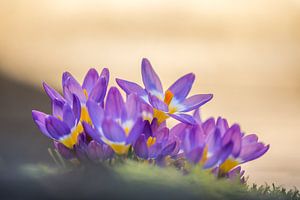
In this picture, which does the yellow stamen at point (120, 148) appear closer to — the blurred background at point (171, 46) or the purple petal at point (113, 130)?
the purple petal at point (113, 130)

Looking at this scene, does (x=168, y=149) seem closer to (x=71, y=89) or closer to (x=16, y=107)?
(x=71, y=89)

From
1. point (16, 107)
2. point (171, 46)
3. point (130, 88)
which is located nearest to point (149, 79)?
point (130, 88)

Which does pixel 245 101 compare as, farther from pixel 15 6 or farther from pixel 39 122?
pixel 39 122

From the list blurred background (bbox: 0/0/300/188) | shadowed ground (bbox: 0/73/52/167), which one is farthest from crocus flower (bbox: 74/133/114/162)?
blurred background (bbox: 0/0/300/188)

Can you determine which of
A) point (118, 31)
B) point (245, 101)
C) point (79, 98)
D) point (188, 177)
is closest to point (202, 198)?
point (188, 177)

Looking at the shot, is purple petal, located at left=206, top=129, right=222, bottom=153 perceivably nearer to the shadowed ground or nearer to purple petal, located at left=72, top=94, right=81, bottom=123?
purple petal, located at left=72, top=94, right=81, bottom=123

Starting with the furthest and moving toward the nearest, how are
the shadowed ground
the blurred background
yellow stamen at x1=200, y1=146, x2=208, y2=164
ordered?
the blurred background → the shadowed ground → yellow stamen at x1=200, y1=146, x2=208, y2=164
